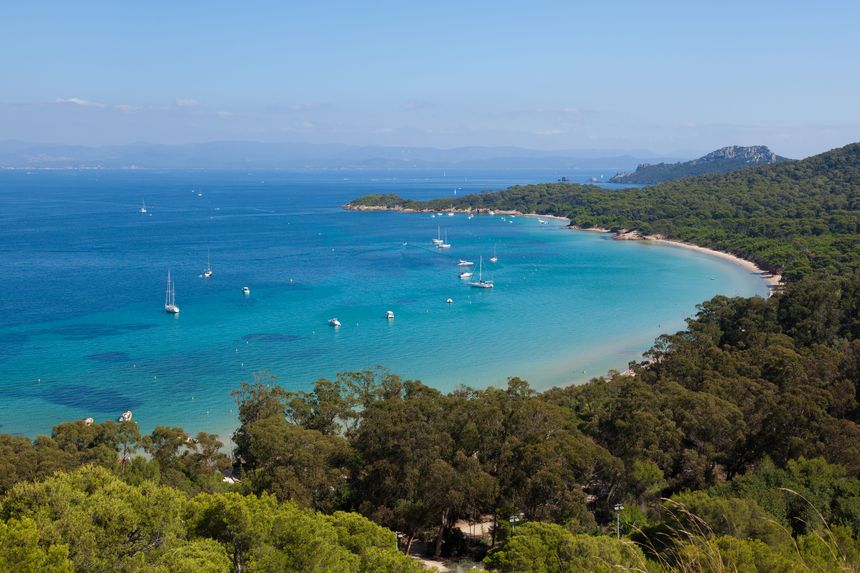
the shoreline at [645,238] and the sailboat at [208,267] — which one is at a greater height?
the shoreline at [645,238]

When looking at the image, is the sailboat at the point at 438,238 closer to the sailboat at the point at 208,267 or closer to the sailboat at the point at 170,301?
the sailboat at the point at 208,267

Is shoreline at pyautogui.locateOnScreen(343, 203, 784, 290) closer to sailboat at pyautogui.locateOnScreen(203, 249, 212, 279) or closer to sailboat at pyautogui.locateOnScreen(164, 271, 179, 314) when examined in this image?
sailboat at pyautogui.locateOnScreen(164, 271, 179, 314)

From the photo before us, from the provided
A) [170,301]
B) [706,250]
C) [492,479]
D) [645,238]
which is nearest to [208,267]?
[170,301]

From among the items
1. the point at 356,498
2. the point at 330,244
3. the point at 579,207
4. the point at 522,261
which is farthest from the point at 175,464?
the point at 579,207

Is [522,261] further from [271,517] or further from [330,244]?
[271,517]

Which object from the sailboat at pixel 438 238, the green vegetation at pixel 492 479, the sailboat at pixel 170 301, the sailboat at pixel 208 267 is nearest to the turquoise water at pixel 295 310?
the sailboat at pixel 170 301

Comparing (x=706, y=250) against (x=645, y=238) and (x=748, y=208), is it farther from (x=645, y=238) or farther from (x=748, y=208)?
(x=748, y=208)
